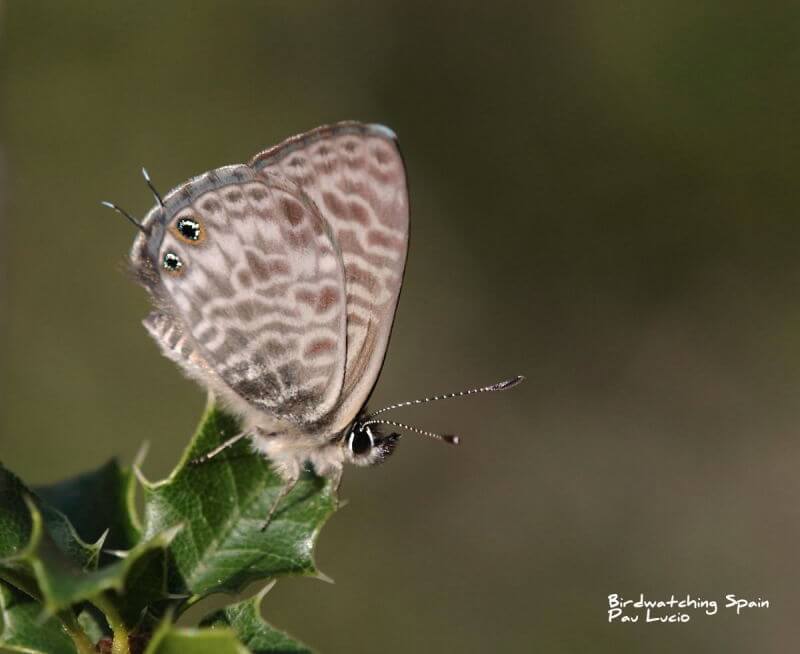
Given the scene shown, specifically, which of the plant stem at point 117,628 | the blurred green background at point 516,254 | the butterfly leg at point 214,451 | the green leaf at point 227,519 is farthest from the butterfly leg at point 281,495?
the blurred green background at point 516,254

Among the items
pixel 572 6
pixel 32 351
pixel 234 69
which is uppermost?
pixel 572 6

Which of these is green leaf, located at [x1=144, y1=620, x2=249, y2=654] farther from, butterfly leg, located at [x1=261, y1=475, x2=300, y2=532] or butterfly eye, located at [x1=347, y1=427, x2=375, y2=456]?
butterfly eye, located at [x1=347, y1=427, x2=375, y2=456]

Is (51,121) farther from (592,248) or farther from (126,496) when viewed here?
(126,496)

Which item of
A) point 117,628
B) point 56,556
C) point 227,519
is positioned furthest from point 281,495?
point 56,556

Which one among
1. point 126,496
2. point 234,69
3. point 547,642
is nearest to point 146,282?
point 126,496

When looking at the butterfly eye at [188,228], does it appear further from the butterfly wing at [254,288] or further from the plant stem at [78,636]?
the plant stem at [78,636]
